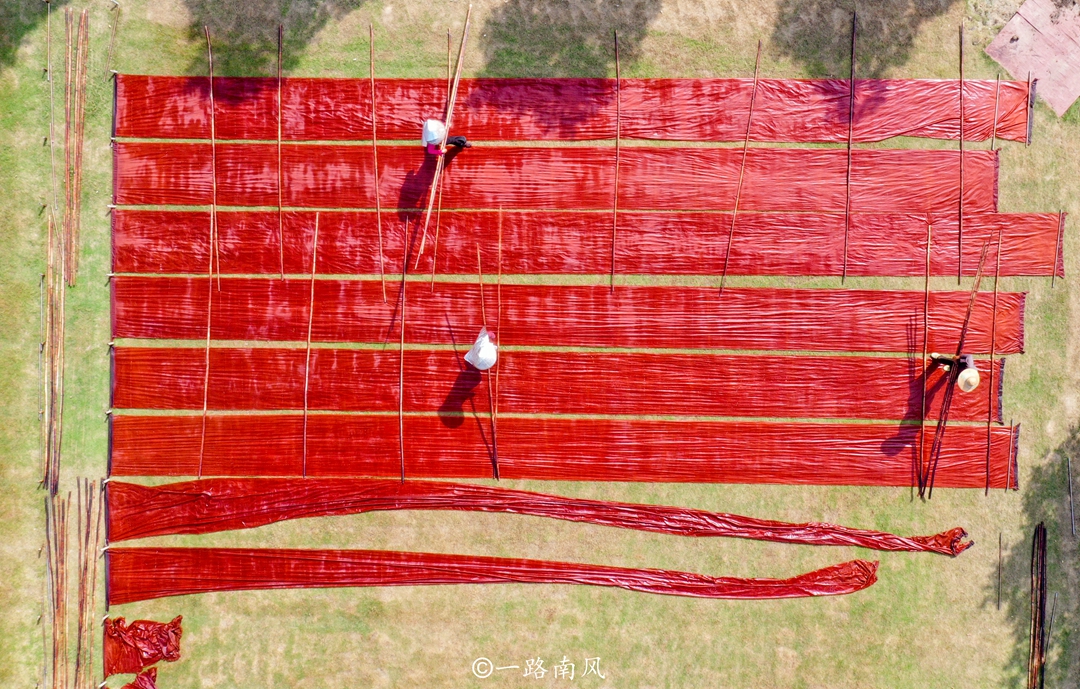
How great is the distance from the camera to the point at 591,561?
659 cm

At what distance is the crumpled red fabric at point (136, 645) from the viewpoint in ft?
21.2

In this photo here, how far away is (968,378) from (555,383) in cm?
435

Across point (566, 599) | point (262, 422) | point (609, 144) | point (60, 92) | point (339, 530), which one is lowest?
point (566, 599)

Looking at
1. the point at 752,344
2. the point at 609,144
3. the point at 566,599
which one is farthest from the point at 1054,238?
the point at 566,599

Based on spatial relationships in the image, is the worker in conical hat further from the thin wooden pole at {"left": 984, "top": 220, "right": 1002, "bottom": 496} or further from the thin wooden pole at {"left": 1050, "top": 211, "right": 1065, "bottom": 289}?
the thin wooden pole at {"left": 1050, "top": 211, "right": 1065, "bottom": 289}

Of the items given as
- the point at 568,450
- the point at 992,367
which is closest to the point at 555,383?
the point at 568,450

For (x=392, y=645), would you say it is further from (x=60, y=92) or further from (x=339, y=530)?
(x=60, y=92)

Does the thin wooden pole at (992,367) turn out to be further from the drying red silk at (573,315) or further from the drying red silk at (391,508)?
the drying red silk at (391,508)

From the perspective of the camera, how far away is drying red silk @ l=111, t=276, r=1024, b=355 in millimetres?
6621

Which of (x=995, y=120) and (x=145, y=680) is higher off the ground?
(x=995, y=120)

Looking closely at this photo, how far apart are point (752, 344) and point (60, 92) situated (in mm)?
8332

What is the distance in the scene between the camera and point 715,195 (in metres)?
6.68

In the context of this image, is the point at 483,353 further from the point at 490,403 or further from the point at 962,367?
the point at 962,367

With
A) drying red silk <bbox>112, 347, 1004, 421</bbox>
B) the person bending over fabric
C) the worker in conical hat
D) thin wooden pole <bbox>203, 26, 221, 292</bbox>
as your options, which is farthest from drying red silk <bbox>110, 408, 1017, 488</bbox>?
the person bending over fabric
